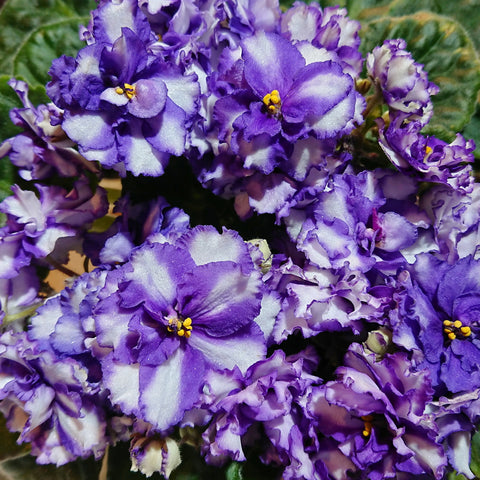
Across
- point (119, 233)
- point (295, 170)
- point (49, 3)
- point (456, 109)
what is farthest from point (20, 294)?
point (456, 109)

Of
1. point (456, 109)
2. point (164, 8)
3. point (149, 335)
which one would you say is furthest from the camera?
point (456, 109)

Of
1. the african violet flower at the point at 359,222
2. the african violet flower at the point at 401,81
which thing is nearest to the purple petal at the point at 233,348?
the african violet flower at the point at 359,222

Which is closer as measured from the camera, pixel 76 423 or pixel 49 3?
pixel 76 423

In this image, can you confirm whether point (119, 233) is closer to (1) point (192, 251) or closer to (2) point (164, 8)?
(1) point (192, 251)

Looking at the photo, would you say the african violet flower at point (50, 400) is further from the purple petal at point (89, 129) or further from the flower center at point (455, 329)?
the flower center at point (455, 329)

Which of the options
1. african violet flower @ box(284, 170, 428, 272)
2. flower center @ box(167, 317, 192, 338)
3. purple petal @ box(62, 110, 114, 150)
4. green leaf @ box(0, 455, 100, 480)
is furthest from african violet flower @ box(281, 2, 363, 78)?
green leaf @ box(0, 455, 100, 480)
